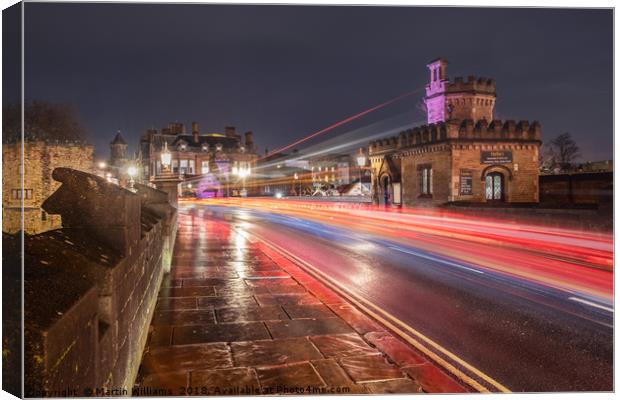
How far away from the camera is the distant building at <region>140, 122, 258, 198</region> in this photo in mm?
87500

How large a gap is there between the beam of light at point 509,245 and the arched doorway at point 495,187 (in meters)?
3.23

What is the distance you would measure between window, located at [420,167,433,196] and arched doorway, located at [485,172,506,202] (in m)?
3.25

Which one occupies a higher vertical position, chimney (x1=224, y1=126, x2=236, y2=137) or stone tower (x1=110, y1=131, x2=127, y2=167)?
chimney (x1=224, y1=126, x2=236, y2=137)

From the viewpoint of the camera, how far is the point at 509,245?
54.6 feet

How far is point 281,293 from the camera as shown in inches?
353

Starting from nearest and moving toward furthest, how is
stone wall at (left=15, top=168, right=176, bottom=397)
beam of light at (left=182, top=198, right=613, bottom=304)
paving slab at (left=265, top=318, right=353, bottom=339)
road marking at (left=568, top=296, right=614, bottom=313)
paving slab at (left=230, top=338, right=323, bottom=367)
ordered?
stone wall at (left=15, top=168, right=176, bottom=397) < paving slab at (left=230, top=338, right=323, bottom=367) < paving slab at (left=265, top=318, right=353, bottom=339) < road marking at (left=568, top=296, right=614, bottom=313) < beam of light at (left=182, top=198, right=613, bottom=304)

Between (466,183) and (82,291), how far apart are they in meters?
25.2

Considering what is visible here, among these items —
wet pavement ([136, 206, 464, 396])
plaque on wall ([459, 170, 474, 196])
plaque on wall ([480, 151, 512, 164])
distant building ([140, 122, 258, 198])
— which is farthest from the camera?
distant building ([140, 122, 258, 198])

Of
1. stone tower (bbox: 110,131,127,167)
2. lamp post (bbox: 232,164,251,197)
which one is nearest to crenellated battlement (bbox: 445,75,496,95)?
lamp post (bbox: 232,164,251,197)

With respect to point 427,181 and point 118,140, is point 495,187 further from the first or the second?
point 118,140

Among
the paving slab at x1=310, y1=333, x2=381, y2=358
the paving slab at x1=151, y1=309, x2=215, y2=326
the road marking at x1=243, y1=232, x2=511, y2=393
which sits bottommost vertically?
the road marking at x1=243, y1=232, x2=511, y2=393

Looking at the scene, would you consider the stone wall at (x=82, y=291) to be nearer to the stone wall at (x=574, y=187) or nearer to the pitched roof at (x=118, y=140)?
the stone wall at (x=574, y=187)

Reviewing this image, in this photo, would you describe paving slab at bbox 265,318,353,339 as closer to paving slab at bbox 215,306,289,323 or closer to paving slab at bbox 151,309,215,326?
paving slab at bbox 215,306,289,323

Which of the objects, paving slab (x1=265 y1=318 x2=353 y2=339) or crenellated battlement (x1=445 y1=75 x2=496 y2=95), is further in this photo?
crenellated battlement (x1=445 y1=75 x2=496 y2=95)
